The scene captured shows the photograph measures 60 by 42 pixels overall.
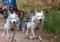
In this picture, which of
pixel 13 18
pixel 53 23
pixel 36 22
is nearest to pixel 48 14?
pixel 53 23

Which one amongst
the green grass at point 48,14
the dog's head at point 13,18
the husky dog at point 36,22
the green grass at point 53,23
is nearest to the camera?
the dog's head at point 13,18

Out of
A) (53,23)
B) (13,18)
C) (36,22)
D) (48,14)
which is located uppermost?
(13,18)

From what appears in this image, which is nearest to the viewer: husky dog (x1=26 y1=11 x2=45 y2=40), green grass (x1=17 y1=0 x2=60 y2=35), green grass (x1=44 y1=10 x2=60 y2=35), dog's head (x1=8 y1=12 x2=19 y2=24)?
dog's head (x1=8 y1=12 x2=19 y2=24)

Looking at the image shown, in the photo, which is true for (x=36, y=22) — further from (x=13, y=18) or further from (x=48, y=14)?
(x=48, y=14)

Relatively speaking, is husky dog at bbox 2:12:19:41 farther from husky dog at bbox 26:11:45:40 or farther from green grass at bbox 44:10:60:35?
green grass at bbox 44:10:60:35

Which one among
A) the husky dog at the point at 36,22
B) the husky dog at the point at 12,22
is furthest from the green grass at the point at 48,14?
the husky dog at the point at 12,22

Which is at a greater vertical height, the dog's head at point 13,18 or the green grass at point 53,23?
the dog's head at point 13,18

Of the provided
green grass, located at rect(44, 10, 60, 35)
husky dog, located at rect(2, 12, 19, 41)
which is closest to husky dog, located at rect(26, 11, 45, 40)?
husky dog, located at rect(2, 12, 19, 41)

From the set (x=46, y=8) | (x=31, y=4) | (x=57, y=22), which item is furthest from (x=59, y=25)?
(x=31, y=4)

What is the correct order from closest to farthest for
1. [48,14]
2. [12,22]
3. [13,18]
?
1. [13,18]
2. [12,22]
3. [48,14]

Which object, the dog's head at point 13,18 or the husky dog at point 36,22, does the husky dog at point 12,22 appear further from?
the husky dog at point 36,22

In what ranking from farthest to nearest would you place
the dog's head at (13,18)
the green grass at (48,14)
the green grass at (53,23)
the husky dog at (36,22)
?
1. the green grass at (48,14)
2. the green grass at (53,23)
3. the husky dog at (36,22)
4. the dog's head at (13,18)

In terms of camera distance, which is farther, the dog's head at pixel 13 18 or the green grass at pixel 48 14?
the green grass at pixel 48 14

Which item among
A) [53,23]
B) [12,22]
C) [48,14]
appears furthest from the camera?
[48,14]
